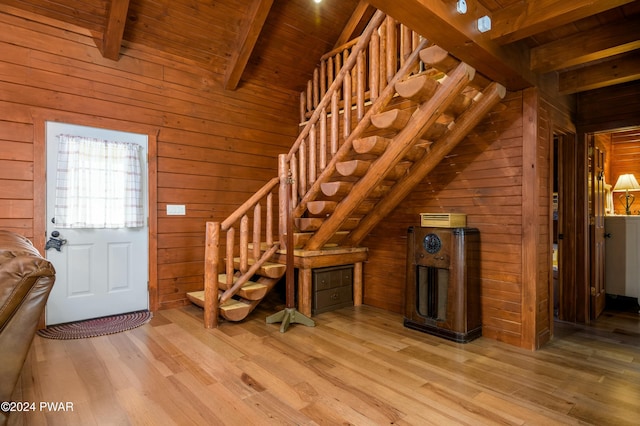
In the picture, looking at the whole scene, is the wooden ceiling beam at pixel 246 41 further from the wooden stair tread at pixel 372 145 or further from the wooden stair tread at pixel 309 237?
the wooden stair tread at pixel 309 237

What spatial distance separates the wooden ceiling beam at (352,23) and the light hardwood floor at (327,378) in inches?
→ 145

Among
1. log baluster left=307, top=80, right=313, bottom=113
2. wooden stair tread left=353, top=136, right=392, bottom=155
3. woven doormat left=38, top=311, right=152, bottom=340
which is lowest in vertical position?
woven doormat left=38, top=311, right=152, bottom=340

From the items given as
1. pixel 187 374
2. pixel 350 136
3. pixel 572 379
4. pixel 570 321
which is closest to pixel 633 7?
pixel 350 136

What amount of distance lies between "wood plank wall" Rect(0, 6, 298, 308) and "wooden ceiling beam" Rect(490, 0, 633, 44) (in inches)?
125

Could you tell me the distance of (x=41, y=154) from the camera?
333 cm

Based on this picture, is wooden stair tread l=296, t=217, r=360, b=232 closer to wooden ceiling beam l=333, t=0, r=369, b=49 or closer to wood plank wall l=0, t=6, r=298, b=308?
wood plank wall l=0, t=6, r=298, b=308

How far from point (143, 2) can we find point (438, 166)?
10.9 feet

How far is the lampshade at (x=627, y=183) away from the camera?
486 centimetres

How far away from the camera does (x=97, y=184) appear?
3.59 metres

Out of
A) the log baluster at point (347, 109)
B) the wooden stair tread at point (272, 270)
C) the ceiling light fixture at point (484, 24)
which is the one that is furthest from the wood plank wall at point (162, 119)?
the ceiling light fixture at point (484, 24)

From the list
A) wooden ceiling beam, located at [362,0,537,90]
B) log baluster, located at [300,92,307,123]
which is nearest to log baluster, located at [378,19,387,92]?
wooden ceiling beam, located at [362,0,537,90]

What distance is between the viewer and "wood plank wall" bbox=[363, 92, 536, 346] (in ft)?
10.0

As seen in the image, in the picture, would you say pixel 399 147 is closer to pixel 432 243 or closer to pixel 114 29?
pixel 432 243

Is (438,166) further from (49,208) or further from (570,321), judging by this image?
(49,208)
